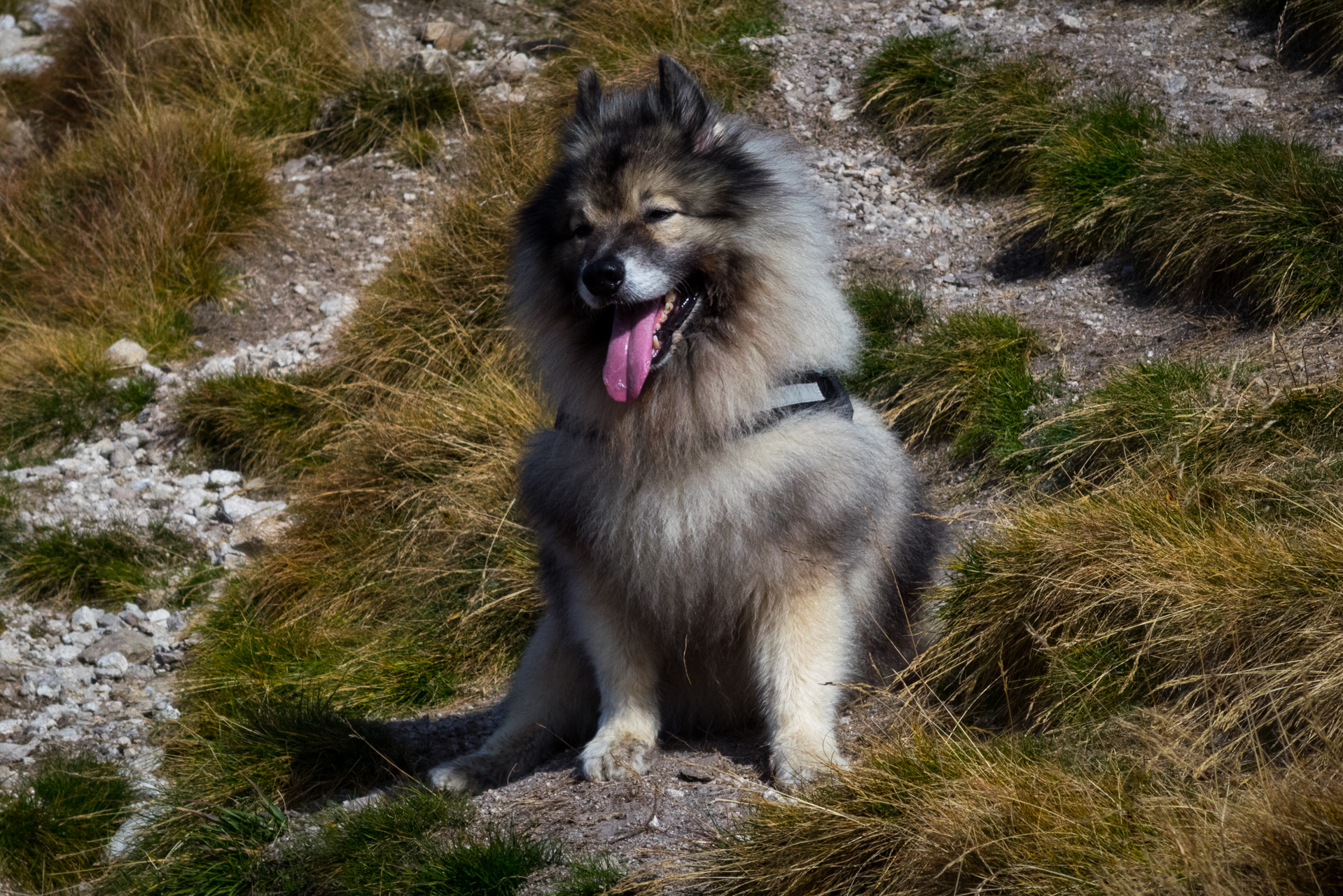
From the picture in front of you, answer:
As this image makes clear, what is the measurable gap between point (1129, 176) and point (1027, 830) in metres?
4.19

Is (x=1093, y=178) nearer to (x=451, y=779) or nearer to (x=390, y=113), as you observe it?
(x=451, y=779)

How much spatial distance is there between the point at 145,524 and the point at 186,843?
320cm

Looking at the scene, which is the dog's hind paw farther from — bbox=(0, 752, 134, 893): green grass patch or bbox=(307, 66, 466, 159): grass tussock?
bbox=(307, 66, 466, 159): grass tussock

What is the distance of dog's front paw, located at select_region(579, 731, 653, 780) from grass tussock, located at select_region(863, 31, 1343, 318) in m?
3.17

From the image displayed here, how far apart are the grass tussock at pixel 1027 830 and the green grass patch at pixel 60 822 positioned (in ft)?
8.31

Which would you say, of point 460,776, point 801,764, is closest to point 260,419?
point 460,776

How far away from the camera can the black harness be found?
11.5 feet

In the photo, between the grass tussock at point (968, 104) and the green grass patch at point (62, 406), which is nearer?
the grass tussock at point (968, 104)

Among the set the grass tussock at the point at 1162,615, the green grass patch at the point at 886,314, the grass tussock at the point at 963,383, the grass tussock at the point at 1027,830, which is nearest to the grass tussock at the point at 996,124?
the green grass patch at the point at 886,314

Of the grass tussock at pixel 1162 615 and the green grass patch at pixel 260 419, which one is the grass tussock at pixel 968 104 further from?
the green grass patch at pixel 260 419

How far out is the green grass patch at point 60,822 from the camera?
394 cm

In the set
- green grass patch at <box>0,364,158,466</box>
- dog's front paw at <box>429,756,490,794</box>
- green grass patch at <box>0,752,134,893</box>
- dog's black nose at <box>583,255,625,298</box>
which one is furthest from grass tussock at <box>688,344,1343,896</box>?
green grass patch at <box>0,364,158,466</box>

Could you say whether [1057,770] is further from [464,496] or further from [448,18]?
[448,18]

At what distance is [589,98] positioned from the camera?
3.76m
